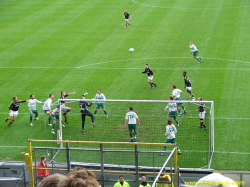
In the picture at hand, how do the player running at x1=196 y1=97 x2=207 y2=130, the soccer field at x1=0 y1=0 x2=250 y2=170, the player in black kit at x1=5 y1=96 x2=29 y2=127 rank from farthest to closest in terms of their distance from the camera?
the player in black kit at x1=5 y1=96 x2=29 y2=127 → the soccer field at x1=0 y1=0 x2=250 y2=170 → the player running at x1=196 y1=97 x2=207 y2=130

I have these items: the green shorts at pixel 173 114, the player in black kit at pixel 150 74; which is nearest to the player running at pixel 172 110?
the green shorts at pixel 173 114

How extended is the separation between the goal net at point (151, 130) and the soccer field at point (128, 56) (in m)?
0.37

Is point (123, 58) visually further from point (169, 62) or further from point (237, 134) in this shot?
point (237, 134)

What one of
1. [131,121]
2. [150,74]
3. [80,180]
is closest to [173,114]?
[131,121]

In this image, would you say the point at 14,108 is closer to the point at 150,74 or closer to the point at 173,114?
the point at 150,74

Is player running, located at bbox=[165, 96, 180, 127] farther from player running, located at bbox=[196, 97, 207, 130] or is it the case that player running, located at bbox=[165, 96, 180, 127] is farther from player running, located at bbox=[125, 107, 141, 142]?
player running, located at bbox=[125, 107, 141, 142]

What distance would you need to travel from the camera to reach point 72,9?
46188 mm

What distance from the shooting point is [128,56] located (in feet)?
107

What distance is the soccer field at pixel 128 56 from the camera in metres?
22.6

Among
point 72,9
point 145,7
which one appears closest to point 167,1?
point 145,7

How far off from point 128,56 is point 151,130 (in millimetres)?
12839

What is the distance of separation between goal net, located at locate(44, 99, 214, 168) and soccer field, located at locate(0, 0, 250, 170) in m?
0.37

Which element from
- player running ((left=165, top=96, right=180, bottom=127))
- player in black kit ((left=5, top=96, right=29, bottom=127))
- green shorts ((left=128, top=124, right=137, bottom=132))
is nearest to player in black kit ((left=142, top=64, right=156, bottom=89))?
player running ((left=165, top=96, right=180, bottom=127))

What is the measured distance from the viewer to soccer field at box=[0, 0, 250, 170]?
74.3ft
